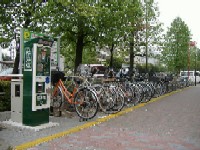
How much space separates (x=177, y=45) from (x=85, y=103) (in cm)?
2894

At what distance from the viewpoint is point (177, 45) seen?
35312 mm

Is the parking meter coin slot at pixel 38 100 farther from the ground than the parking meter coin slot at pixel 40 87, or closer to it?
closer to it

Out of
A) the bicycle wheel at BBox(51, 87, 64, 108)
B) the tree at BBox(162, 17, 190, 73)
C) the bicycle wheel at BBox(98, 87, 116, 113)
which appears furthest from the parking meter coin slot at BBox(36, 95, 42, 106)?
the tree at BBox(162, 17, 190, 73)

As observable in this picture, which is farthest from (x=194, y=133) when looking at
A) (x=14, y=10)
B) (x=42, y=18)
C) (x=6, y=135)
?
(x=14, y=10)

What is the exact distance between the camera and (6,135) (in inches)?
244

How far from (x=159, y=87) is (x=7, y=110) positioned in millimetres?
9304

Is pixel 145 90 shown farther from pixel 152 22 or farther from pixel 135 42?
pixel 152 22

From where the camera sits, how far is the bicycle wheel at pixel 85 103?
8133mm

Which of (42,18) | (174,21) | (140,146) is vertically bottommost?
(140,146)

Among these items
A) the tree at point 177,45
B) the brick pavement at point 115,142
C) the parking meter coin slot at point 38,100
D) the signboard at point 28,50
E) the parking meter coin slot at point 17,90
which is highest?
the tree at point 177,45

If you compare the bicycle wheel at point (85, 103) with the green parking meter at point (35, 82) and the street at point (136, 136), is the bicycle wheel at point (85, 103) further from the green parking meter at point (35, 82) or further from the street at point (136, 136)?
the green parking meter at point (35, 82)

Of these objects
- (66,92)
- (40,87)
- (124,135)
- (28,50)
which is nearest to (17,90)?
(40,87)

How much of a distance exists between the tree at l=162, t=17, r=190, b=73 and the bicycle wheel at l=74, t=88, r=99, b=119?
2792 cm

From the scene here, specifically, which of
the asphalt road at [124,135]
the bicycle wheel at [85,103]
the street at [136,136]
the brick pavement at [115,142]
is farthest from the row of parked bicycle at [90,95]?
the brick pavement at [115,142]
